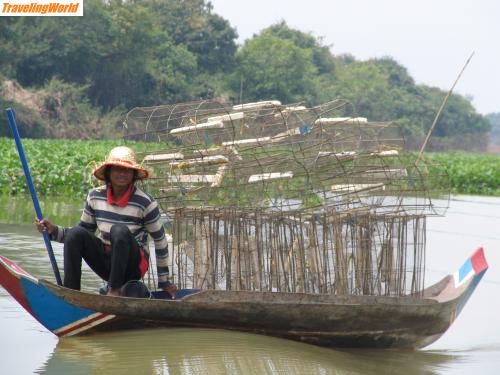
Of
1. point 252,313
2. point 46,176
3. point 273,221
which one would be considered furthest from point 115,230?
point 46,176

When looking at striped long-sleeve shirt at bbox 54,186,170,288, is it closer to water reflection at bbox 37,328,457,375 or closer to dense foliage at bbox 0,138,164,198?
water reflection at bbox 37,328,457,375

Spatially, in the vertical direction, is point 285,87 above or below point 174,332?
above

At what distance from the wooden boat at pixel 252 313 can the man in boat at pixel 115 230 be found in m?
0.19

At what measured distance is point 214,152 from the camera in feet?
20.8

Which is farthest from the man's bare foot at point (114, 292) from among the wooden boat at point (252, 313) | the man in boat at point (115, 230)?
the wooden boat at point (252, 313)

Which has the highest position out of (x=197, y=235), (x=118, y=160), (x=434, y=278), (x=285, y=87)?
(x=285, y=87)

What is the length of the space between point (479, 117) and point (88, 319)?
73247 millimetres

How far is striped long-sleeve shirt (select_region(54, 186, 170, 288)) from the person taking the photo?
554 cm

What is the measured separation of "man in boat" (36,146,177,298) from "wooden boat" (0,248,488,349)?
0.19 meters

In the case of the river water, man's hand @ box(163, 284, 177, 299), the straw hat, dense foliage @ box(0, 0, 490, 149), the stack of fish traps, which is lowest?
the river water

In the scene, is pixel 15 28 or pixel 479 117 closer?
pixel 15 28

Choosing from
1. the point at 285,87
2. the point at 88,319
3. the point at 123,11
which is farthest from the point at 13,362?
the point at 285,87

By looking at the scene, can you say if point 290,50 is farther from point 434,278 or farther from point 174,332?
point 174,332

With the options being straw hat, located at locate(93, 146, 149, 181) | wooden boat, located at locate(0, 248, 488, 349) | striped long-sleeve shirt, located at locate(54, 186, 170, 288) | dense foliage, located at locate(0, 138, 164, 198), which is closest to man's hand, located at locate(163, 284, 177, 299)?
wooden boat, located at locate(0, 248, 488, 349)
